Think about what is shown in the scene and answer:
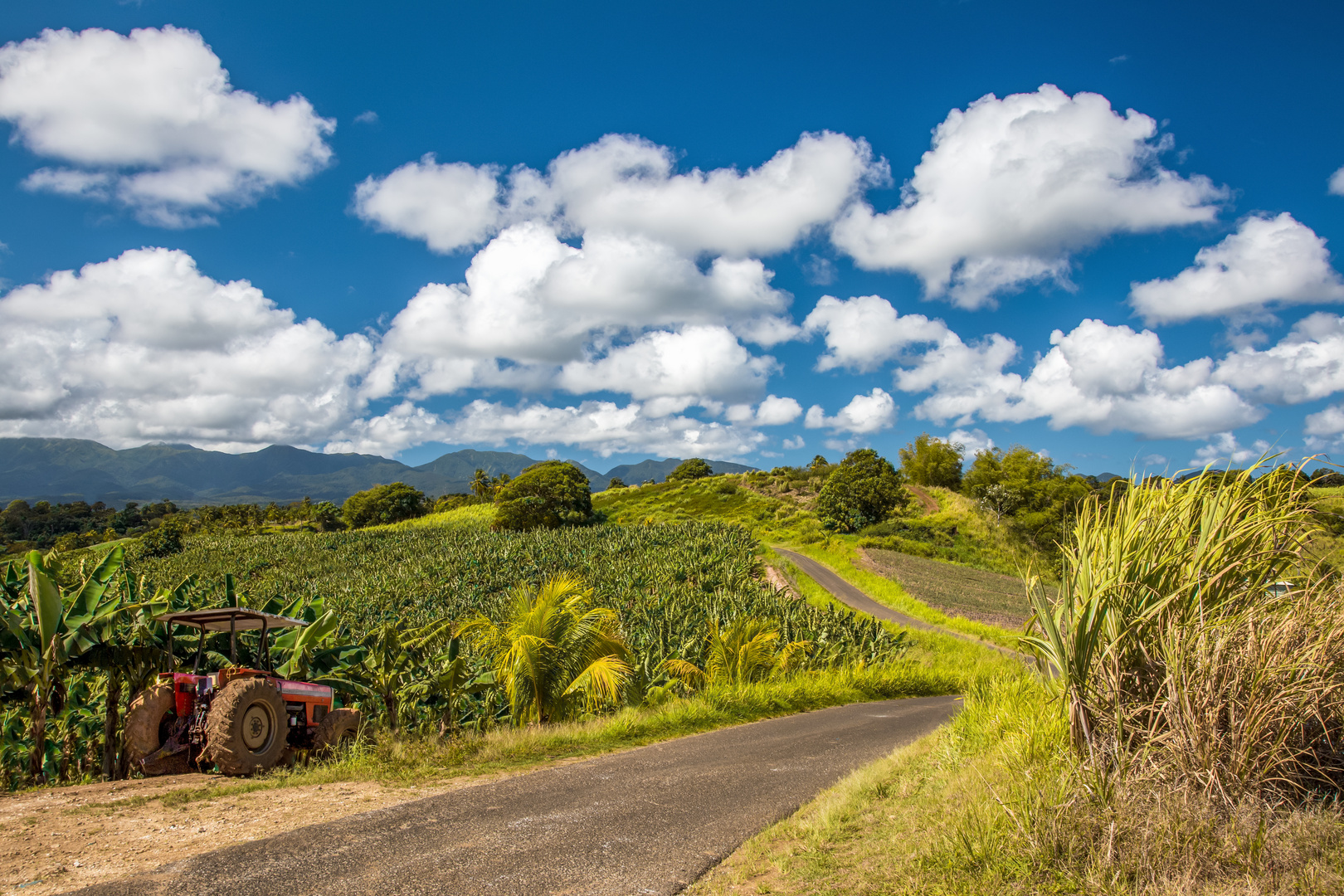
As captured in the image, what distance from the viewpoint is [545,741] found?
28.3 ft

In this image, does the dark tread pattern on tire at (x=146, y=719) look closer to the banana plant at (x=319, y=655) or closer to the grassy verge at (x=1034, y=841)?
the banana plant at (x=319, y=655)

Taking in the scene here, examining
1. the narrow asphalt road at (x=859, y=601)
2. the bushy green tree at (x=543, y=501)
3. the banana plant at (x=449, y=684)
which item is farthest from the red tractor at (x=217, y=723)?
the bushy green tree at (x=543, y=501)

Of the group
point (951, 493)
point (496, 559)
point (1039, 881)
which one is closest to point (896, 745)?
point (1039, 881)

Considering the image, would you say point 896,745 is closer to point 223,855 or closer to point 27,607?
point 223,855

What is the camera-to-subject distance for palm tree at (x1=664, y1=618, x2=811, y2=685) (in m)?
14.7

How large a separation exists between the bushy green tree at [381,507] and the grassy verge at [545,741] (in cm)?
8635

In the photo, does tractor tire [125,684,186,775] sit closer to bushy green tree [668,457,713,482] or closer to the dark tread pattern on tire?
the dark tread pattern on tire

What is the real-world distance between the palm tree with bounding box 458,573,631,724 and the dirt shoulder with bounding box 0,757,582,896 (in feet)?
12.3

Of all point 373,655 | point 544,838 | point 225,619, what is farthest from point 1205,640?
point 373,655

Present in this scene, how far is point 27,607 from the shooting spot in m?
8.09

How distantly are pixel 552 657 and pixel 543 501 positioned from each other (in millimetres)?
59123

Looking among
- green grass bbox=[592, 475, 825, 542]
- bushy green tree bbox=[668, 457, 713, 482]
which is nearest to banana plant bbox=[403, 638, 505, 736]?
green grass bbox=[592, 475, 825, 542]

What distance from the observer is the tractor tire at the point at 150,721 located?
23.6ft

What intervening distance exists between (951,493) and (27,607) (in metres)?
84.7
